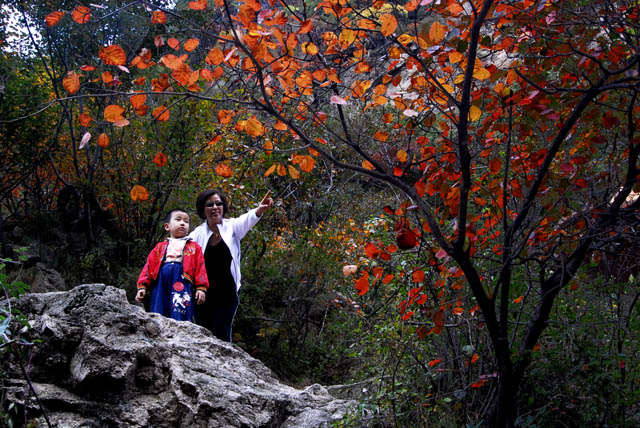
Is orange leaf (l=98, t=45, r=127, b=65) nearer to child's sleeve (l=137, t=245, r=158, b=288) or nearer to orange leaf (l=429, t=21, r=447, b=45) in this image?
orange leaf (l=429, t=21, r=447, b=45)

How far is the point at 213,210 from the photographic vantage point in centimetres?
475

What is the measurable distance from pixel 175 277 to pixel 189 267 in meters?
0.14

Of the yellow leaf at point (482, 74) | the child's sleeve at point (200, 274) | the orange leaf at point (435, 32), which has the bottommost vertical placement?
the child's sleeve at point (200, 274)

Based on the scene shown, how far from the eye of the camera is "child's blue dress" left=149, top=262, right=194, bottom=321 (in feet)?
14.6

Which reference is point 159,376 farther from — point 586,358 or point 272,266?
point 272,266

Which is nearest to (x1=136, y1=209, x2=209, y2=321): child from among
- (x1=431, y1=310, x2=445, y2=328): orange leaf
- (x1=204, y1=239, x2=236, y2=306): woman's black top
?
(x1=204, y1=239, x2=236, y2=306): woman's black top

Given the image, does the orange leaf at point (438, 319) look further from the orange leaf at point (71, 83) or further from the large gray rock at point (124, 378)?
the orange leaf at point (71, 83)

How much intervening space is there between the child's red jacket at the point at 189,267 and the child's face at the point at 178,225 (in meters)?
0.14

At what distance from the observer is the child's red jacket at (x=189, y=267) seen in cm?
454

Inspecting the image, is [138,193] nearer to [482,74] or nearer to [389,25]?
[389,25]

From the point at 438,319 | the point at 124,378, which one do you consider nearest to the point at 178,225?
the point at 124,378

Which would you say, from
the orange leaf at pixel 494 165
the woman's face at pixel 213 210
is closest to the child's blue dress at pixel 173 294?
the woman's face at pixel 213 210

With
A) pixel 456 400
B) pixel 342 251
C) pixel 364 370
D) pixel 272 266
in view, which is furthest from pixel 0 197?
pixel 456 400

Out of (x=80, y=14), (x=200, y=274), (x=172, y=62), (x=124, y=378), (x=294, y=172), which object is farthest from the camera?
(x=200, y=274)
